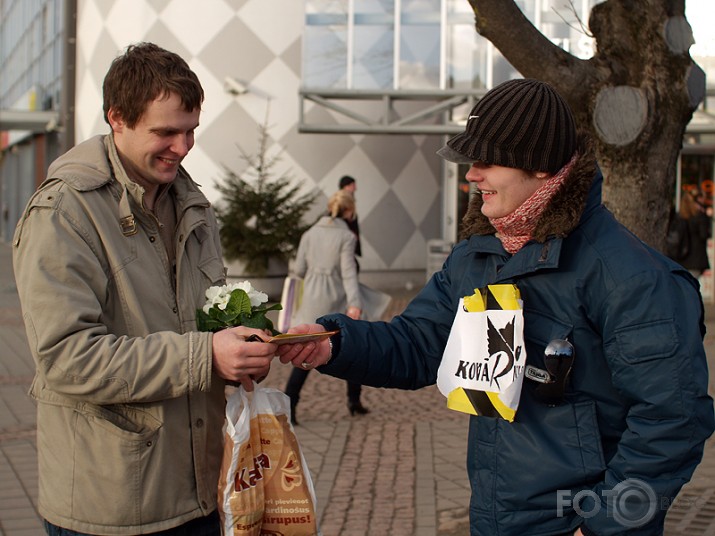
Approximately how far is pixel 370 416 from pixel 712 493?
3.10 meters

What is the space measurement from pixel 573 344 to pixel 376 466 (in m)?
4.25

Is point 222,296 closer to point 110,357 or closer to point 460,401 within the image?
point 110,357

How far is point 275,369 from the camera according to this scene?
10.5m

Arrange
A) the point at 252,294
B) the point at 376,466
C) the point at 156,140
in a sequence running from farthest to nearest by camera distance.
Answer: the point at 376,466 < the point at 252,294 < the point at 156,140

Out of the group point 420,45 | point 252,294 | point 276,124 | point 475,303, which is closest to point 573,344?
point 475,303

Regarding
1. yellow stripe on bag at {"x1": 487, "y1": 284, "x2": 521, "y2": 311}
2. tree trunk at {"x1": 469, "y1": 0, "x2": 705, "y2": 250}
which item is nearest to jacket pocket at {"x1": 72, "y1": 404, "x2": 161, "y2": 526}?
yellow stripe on bag at {"x1": 487, "y1": 284, "x2": 521, "y2": 311}

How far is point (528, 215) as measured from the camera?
2650mm

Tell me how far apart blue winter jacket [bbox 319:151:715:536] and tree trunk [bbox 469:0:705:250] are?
7.86 feet

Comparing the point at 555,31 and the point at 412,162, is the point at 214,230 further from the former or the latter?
the point at 412,162

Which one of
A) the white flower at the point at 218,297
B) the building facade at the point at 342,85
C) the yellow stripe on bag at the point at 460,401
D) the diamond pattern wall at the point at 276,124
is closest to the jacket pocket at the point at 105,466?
the white flower at the point at 218,297

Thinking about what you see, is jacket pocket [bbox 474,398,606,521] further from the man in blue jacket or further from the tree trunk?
the tree trunk

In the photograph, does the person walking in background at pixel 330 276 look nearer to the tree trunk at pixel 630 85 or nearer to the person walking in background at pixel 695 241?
the tree trunk at pixel 630 85

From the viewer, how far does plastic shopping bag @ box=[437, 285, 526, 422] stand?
2.61m

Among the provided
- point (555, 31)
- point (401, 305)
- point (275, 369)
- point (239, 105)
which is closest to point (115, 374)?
point (275, 369)
